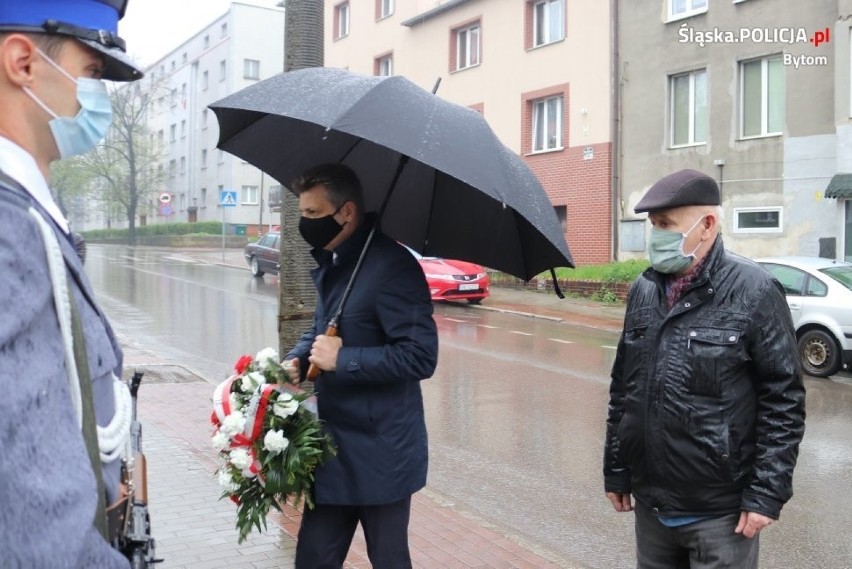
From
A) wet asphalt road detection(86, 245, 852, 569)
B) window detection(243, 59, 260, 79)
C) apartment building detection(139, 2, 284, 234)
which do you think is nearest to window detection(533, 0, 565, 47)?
wet asphalt road detection(86, 245, 852, 569)

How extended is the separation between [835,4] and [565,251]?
16602 millimetres

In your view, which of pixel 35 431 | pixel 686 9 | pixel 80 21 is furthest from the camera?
pixel 686 9

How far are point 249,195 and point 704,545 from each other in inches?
1938

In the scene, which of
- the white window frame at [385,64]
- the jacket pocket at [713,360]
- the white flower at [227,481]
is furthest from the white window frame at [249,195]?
the jacket pocket at [713,360]

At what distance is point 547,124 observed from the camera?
24203 mm

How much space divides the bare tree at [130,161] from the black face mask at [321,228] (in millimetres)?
47767

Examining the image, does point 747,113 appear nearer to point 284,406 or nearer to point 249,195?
point 284,406

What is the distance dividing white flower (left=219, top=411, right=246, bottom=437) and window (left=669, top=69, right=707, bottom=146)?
18.6 metres

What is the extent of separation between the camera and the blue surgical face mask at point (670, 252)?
9.91 feet

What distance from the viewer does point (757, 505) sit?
271 cm

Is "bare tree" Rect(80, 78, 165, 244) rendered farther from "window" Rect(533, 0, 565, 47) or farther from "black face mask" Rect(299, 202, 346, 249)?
"black face mask" Rect(299, 202, 346, 249)

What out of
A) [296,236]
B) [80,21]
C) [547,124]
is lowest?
[296,236]

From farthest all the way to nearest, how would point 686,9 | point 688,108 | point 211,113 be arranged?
Answer: point 211,113 → point 688,108 → point 686,9

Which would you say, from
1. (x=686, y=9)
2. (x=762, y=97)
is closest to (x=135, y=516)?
(x=762, y=97)
